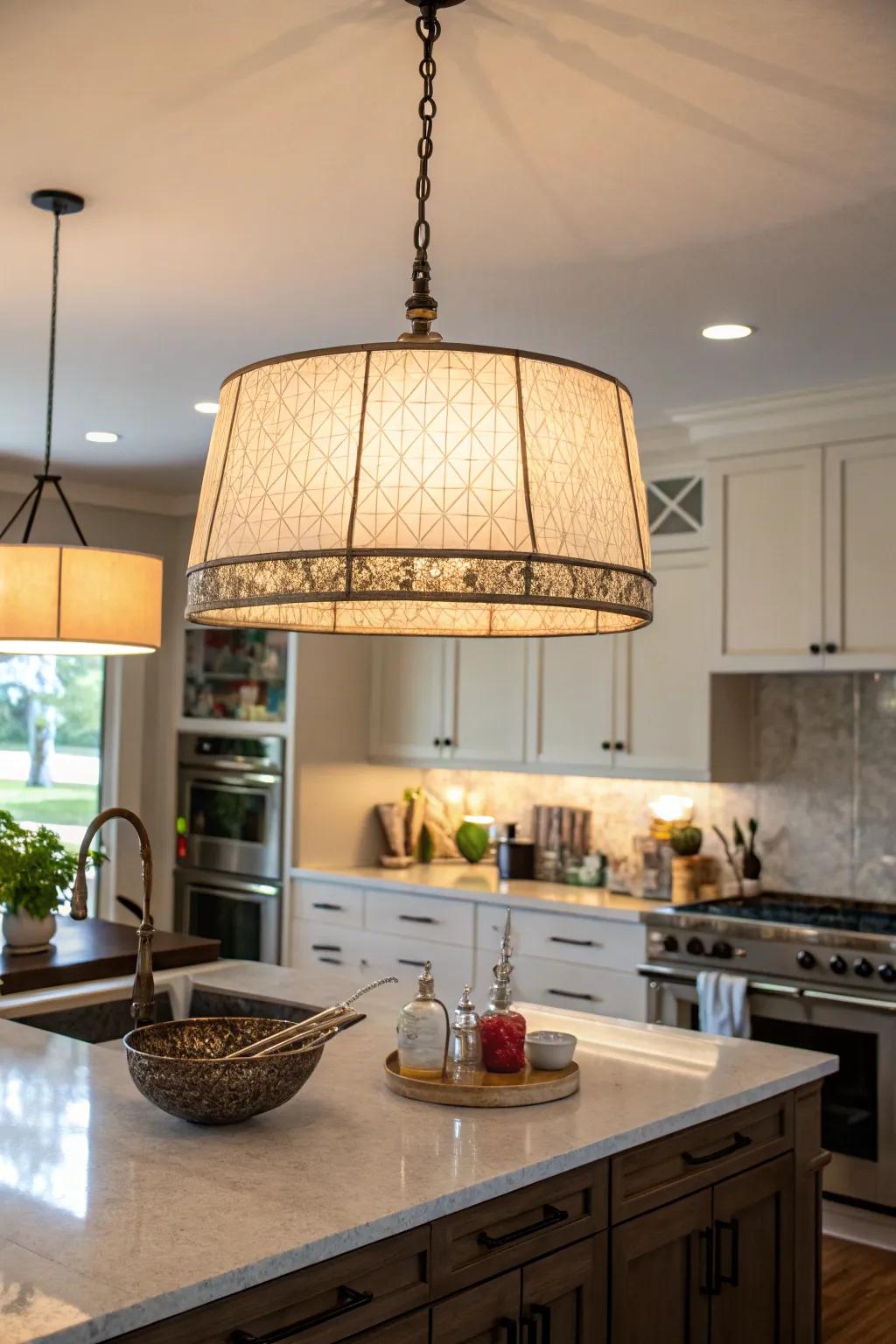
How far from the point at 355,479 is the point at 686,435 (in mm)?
3556

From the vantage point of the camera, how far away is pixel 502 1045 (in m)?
2.24

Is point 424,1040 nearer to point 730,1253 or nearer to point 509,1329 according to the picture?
point 509,1329

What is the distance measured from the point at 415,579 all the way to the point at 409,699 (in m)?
4.35

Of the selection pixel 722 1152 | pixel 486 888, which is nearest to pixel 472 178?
pixel 722 1152

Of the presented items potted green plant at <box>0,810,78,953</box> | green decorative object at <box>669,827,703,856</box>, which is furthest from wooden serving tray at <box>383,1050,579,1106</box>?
green decorative object at <box>669,827,703,856</box>

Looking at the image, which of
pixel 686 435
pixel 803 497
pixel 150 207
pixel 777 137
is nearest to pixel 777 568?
pixel 803 497

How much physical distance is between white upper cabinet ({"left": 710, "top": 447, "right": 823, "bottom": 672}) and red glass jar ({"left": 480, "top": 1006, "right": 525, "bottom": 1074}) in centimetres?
240

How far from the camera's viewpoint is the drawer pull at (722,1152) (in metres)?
2.24

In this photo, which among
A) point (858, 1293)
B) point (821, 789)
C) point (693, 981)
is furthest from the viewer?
point (821, 789)

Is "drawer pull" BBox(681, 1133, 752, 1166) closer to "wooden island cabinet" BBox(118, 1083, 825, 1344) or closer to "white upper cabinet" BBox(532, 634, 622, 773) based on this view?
"wooden island cabinet" BBox(118, 1083, 825, 1344)

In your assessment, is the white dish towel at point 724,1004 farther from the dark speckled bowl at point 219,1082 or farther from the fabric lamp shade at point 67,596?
the dark speckled bowl at point 219,1082

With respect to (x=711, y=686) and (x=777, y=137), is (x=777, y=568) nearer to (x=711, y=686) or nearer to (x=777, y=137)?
(x=711, y=686)

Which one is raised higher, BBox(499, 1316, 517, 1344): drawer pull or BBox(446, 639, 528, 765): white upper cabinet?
BBox(446, 639, 528, 765): white upper cabinet

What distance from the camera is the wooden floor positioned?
3.34m
